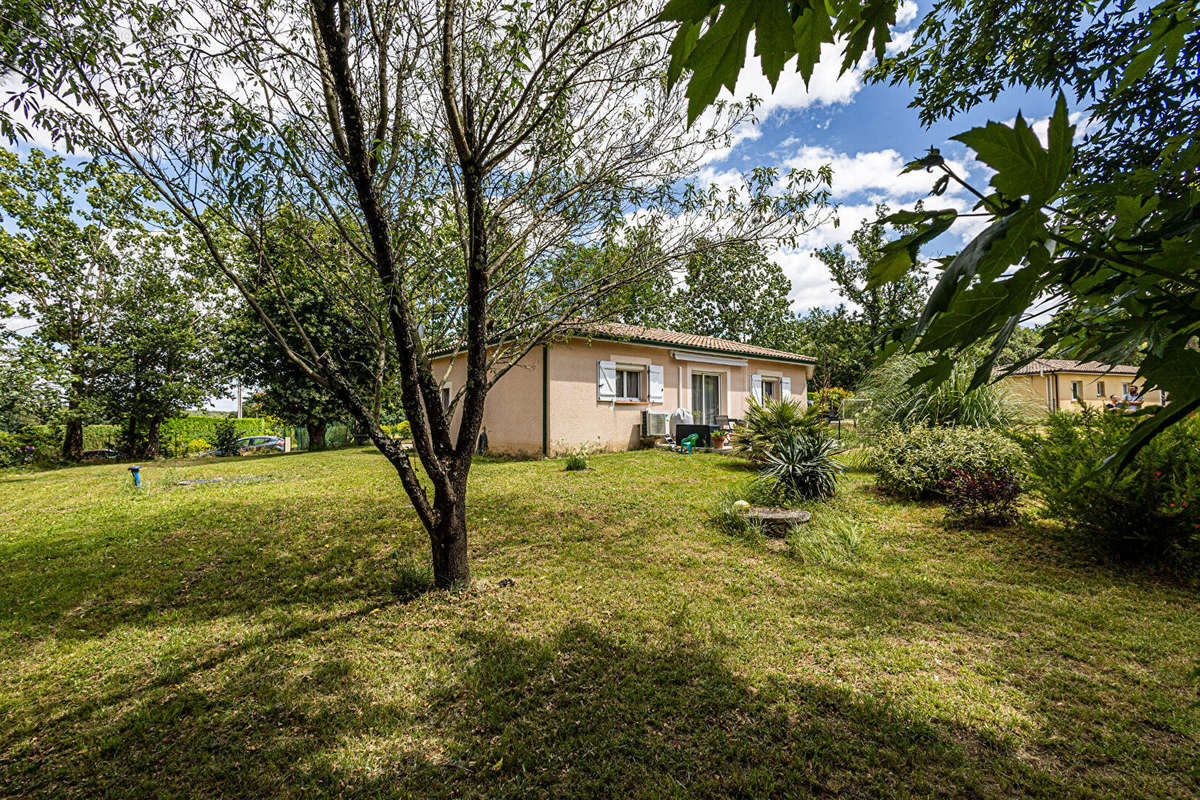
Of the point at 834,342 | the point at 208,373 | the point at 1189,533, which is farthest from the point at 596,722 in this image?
the point at 834,342

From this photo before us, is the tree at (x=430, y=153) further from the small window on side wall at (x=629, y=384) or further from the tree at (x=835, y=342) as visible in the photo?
the tree at (x=835, y=342)

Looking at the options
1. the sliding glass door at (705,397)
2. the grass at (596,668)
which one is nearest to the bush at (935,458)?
the grass at (596,668)

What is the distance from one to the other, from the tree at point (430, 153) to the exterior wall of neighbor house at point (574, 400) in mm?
6404

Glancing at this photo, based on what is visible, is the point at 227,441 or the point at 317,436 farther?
the point at 317,436

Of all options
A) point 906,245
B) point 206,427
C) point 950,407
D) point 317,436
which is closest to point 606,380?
point 950,407

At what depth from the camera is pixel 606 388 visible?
12.3m

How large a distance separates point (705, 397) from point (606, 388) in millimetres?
4038

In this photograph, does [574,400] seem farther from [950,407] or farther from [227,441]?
[227,441]

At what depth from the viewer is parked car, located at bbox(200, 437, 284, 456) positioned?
1662cm

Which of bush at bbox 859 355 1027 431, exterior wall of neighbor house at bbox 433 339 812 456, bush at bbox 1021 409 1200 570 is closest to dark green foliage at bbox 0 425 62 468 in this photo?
exterior wall of neighbor house at bbox 433 339 812 456

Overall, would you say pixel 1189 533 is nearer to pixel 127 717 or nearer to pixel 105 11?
pixel 127 717

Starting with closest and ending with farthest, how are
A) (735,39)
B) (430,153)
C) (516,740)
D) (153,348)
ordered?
(735,39) → (516,740) → (430,153) → (153,348)

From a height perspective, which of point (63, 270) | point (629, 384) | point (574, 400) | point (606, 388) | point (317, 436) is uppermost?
point (63, 270)

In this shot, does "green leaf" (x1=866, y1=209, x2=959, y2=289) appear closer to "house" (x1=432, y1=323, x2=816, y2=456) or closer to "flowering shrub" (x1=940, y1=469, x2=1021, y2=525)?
"flowering shrub" (x1=940, y1=469, x2=1021, y2=525)
